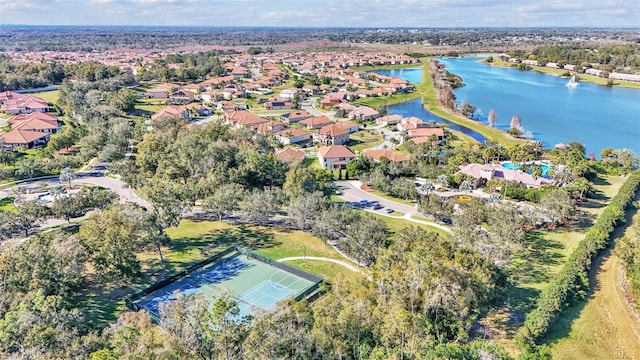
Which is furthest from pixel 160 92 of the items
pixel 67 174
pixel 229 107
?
pixel 67 174

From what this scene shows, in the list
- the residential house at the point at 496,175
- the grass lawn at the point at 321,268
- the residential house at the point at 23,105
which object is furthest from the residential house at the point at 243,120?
the grass lawn at the point at 321,268

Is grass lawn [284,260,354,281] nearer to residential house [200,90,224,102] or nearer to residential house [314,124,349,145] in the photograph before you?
residential house [314,124,349,145]

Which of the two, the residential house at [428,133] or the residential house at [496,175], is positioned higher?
the residential house at [428,133]

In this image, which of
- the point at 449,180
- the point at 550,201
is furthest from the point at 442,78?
the point at 550,201

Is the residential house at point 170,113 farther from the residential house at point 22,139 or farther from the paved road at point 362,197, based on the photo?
the paved road at point 362,197

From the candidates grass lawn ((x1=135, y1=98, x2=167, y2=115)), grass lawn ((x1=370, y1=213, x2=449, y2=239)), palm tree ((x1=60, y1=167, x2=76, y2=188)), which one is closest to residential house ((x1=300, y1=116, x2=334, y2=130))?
grass lawn ((x1=135, y1=98, x2=167, y2=115))

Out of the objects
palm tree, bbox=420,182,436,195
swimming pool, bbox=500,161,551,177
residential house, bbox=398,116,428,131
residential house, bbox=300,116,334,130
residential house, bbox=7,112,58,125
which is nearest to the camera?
palm tree, bbox=420,182,436,195

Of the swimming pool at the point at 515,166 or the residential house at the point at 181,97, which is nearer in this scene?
the swimming pool at the point at 515,166

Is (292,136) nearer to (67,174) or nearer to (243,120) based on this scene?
(243,120)
